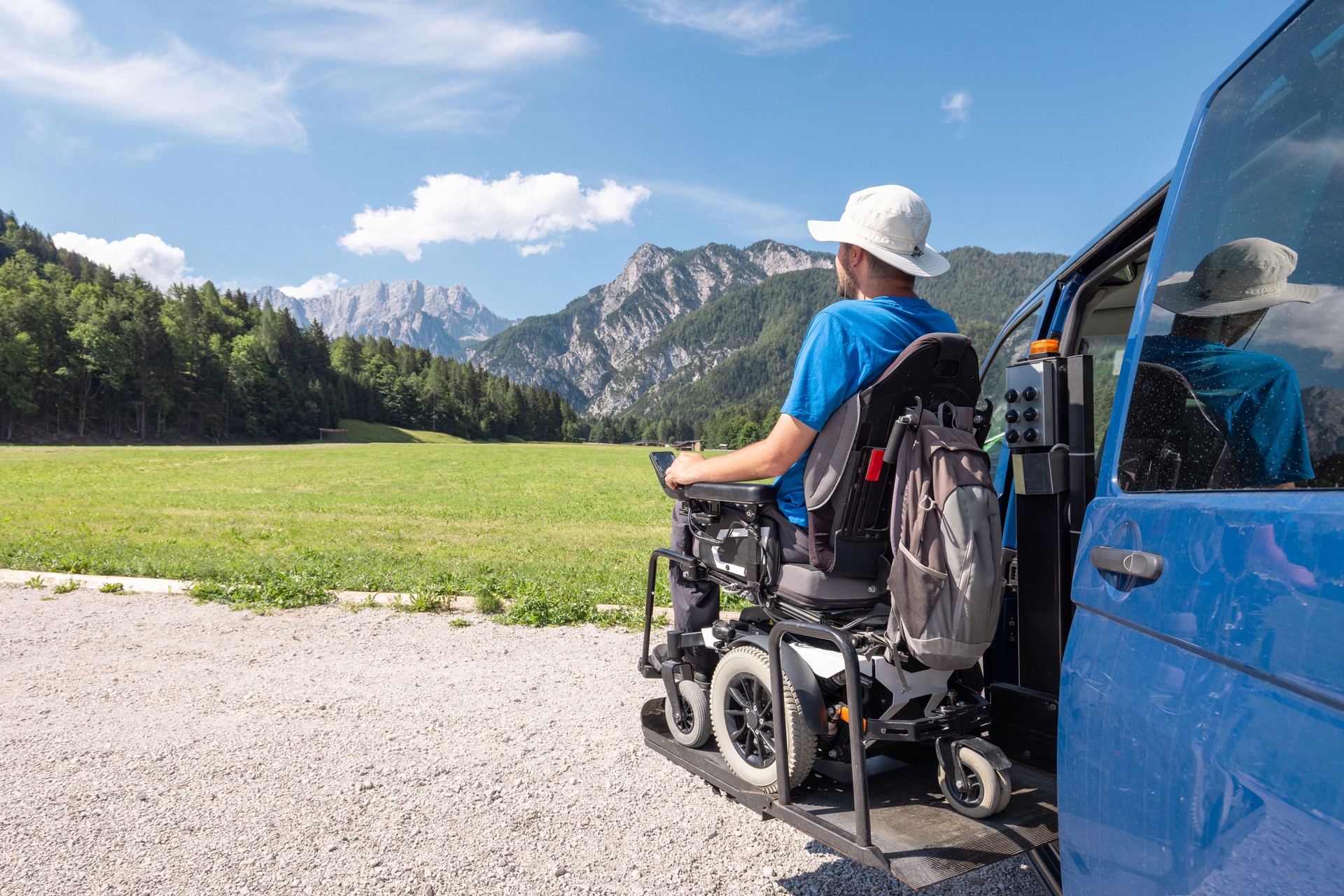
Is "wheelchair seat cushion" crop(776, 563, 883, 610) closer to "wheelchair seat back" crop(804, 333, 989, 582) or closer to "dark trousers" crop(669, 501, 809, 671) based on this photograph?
"wheelchair seat back" crop(804, 333, 989, 582)

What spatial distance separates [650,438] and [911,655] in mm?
188476

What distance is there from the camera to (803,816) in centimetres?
253

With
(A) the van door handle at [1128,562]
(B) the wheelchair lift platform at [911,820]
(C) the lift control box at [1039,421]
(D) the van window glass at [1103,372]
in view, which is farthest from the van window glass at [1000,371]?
(A) the van door handle at [1128,562]

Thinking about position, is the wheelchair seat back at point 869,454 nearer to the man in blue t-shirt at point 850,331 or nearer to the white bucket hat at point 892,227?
the man in blue t-shirt at point 850,331

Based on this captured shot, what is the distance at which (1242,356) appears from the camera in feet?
5.70

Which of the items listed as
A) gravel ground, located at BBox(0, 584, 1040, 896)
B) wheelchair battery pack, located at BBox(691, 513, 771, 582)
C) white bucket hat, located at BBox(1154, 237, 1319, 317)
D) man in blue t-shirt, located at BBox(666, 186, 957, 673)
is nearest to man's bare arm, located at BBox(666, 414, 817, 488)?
man in blue t-shirt, located at BBox(666, 186, 957, 673)

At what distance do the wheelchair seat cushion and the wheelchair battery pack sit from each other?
182 millimetres

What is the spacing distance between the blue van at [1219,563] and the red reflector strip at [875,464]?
542mm

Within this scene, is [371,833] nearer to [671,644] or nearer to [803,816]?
[671,644]

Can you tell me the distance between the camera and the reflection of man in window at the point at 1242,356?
156 cm

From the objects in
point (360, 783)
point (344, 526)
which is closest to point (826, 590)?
point (360, 783)

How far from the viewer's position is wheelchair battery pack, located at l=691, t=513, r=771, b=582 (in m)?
3.00

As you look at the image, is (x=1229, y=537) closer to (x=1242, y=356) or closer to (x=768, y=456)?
(x=1242, y=356)

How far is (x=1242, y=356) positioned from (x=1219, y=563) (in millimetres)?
514
